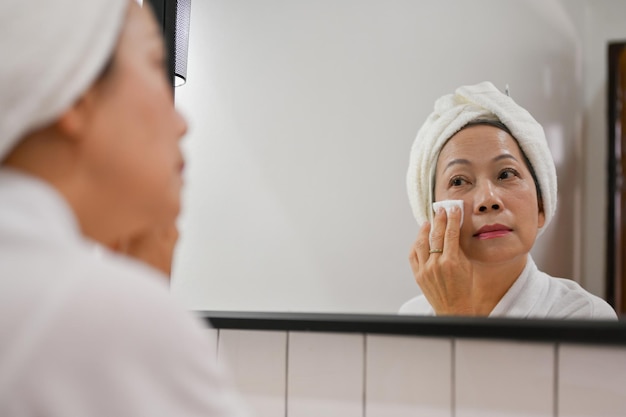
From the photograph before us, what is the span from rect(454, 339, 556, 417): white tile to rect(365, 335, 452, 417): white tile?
2 centimetres

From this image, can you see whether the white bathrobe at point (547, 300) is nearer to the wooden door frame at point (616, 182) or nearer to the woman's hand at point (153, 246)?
the wooden door frame at point (616, 182)

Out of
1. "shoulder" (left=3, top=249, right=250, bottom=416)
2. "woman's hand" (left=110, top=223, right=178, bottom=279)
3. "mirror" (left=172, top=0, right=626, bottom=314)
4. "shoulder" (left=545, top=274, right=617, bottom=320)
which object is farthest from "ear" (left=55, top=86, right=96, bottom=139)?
"shoulder" (left=545, top=274, right=617, bottom=320)

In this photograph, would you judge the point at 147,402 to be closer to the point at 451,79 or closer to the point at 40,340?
the point at 40,340

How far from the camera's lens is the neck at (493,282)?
85cm

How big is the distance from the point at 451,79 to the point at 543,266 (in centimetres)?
30

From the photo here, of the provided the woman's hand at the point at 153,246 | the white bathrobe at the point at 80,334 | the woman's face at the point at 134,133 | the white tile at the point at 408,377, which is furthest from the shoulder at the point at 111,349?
the white tile at the point at 408,377

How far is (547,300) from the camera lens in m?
0.83

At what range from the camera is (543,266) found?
84cm

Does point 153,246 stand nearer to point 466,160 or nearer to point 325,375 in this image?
point 325,375

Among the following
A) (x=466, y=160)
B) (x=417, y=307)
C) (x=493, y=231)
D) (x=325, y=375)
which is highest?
(x=466, y=160)

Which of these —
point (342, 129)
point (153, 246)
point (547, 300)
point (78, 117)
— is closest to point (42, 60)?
point (78, 117)

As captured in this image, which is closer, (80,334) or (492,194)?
(80,334)

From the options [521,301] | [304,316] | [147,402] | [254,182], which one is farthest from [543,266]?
[147,402]

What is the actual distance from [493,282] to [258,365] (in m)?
0.39
